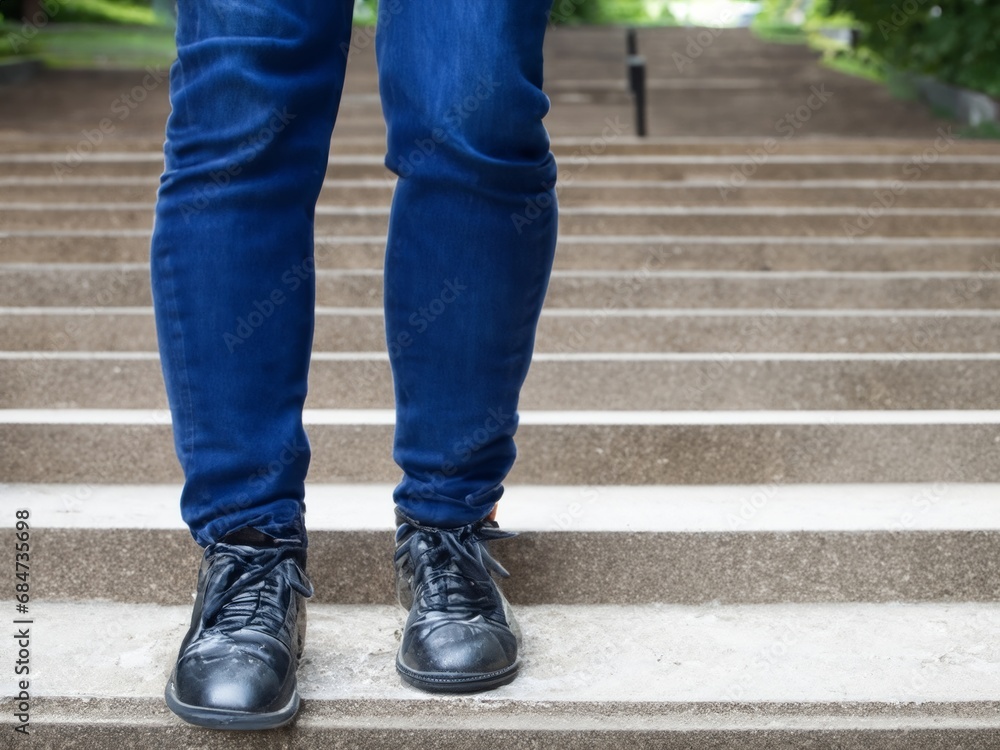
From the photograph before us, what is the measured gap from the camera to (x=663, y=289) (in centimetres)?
292

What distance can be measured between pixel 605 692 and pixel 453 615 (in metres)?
0.22

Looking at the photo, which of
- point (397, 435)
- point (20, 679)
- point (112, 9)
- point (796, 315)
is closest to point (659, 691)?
point (397, 435)

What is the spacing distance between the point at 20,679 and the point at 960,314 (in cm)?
223

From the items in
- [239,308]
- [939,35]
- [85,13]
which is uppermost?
[939,35]

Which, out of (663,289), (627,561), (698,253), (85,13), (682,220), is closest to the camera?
(627,561)

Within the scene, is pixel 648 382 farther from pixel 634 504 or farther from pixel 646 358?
pixel 634 504

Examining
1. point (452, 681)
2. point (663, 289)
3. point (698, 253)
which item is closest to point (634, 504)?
point (452, 681)

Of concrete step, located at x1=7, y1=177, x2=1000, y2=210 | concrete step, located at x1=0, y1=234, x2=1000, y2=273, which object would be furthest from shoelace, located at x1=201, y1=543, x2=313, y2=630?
concrete step, located at x1=7, y1=177, x2=1000, y2=210

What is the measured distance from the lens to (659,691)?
4.20 ft

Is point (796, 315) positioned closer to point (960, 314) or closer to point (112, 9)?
point (960, 314)

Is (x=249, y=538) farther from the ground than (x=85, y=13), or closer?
farther from the ground

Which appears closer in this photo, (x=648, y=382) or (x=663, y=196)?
(x=648, y=382)

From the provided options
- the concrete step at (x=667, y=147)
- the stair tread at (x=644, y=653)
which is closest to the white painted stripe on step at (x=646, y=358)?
the stair tread at (x=644, y=653)

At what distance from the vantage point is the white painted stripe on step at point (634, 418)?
192 centimetres
